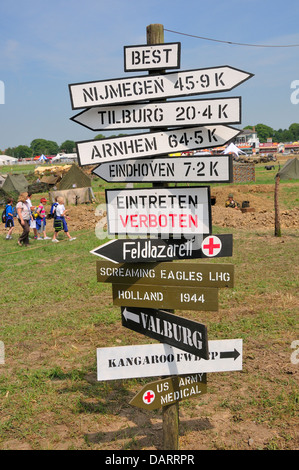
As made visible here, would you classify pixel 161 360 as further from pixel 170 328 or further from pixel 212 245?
pixel 212 245

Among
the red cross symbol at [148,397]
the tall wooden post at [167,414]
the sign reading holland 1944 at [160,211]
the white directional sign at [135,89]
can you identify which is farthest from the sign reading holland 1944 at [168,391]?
the white directional sign at [135,89]

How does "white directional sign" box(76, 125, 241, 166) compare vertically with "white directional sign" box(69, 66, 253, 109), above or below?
below

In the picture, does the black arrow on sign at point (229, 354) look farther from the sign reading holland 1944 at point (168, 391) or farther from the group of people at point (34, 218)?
A: the group of people at point (34, 218)

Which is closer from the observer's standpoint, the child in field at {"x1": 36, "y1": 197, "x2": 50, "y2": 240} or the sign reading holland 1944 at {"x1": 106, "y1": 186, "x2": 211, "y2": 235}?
the sign reading holland 1944 at {"x1": 106, "y1": 186, "x2": 211, "y2": 235}

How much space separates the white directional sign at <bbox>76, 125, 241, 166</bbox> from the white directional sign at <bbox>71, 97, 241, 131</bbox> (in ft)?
0.30

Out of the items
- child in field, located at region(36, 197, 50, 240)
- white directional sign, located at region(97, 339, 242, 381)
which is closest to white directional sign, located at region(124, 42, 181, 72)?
white directional sign, located at region(97, 339, 242, 381)

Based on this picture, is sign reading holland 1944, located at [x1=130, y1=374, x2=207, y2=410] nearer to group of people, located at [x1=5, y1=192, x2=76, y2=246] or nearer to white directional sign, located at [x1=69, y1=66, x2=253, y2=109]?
white directional sign, located at [x1=69, y1=66, x2=253, y2=109]

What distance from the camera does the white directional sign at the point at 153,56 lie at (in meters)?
3.46

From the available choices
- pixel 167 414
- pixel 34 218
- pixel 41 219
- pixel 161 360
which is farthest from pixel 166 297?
pixel 41 219

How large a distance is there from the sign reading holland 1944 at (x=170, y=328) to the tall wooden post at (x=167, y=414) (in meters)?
0.61

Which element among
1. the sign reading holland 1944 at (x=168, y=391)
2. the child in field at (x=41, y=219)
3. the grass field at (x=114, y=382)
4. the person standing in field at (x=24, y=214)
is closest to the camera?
the sign reading holland 1944 at (x=168, y=391)

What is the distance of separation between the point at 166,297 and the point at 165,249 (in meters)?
0.41

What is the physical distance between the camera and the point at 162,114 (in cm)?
355

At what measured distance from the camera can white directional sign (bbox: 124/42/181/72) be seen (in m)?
3.46
